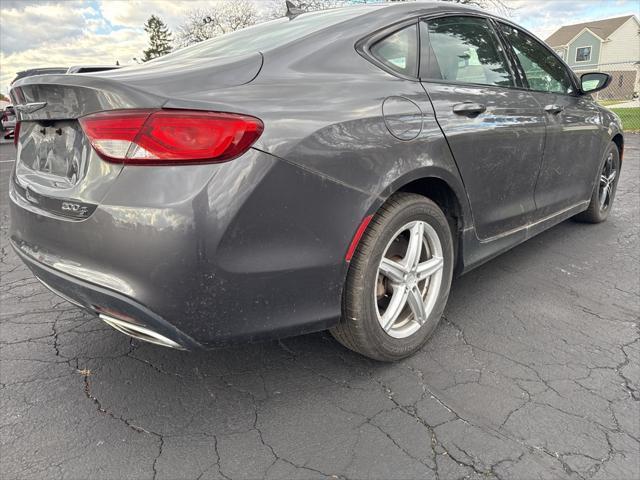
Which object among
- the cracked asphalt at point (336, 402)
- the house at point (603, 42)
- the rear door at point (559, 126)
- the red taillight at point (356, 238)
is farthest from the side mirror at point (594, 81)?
the house at point (603, 42)

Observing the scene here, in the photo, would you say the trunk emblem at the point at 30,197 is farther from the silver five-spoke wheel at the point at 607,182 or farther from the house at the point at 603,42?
the house at the point at 603,42

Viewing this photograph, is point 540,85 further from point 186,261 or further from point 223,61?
point 186,261

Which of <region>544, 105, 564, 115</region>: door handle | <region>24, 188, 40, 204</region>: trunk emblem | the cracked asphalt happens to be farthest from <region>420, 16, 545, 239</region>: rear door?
<region>24, 188, 40, 204</region>: trunk emblem

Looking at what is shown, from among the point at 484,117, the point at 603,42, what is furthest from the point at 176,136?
the point at 603,42

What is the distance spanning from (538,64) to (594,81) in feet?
3.04

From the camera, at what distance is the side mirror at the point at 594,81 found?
3968 mm

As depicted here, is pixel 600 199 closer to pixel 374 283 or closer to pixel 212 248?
pixel 374 283

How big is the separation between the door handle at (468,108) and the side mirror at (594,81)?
1.93 meters

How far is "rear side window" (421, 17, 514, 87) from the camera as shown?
8.31 feet

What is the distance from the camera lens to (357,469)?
5.77ft

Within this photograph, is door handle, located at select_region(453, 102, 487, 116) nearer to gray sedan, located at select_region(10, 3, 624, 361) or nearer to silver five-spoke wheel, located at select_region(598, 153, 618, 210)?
gray sedan, located at select_region(10, 3, 624, 361)

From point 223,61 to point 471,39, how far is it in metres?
1.62

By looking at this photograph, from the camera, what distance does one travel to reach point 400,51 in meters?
2.36

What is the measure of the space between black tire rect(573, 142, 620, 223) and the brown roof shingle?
51482 mm
